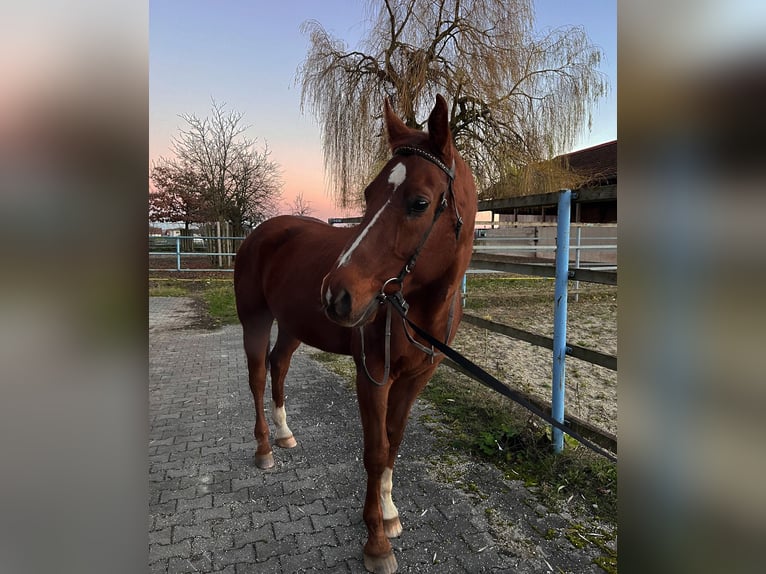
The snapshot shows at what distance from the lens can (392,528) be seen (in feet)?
6.86

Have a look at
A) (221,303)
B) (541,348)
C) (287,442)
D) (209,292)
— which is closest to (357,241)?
(287,442)

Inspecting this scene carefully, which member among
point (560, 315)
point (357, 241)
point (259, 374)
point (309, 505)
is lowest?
point (309, 505)

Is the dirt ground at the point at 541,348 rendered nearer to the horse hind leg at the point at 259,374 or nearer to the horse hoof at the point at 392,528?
the horse hoof at the point at 392,528

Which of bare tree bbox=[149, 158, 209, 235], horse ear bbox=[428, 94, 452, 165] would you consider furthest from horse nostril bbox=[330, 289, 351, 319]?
bare tree bbox=[149, 158, 209, 235]

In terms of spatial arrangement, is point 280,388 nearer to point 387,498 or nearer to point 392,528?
point 387,498

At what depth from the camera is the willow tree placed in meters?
6.72

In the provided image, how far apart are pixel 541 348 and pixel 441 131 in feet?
15.5

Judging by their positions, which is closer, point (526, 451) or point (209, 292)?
point (526, 451)

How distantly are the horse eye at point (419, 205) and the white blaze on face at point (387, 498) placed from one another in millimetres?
1367

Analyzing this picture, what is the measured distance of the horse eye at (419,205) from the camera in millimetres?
1558
